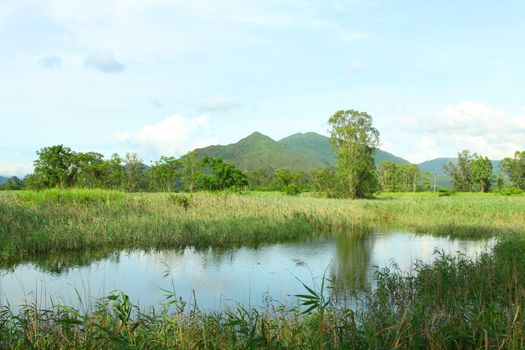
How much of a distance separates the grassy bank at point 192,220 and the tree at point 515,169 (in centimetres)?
5035

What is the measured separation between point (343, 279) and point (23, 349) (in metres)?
6.98

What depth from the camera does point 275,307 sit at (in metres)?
7.05

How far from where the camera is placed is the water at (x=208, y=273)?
26.3ft

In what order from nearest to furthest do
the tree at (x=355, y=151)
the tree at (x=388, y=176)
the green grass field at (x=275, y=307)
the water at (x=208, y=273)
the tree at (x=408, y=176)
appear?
the green grass field at (x=275, y=307) → the water at (x=208, y=273) → the tree at (x=355, y=151) → the tree at (x=408, y=176) → the tree at (x=388, y=176)

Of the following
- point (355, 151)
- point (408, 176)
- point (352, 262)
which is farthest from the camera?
point (408, 176)

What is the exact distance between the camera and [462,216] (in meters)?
21.7

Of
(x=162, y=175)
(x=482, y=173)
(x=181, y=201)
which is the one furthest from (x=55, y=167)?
(x=482, y=173)

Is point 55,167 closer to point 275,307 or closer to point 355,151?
point 355,151

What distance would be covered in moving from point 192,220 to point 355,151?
3100 cm

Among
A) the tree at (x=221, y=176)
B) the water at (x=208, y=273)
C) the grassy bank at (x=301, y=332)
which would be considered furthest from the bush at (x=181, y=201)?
the grassy bank at (x=301, y=332)

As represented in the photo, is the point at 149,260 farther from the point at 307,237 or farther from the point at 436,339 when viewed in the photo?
the point at 436,339

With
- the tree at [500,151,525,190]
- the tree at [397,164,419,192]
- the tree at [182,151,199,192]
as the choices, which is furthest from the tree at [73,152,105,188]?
the tree at [500,151,525,190]

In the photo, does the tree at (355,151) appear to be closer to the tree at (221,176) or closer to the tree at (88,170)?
the tree at (221,176)

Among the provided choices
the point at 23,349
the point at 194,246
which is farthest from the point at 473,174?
the point at 23,349
